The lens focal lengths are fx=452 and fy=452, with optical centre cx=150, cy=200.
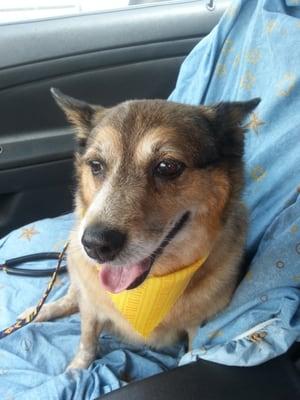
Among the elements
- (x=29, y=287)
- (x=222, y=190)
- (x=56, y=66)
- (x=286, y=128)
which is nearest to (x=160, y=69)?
(x=56, y=66)

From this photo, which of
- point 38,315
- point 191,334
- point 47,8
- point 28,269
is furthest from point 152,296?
point 47,8

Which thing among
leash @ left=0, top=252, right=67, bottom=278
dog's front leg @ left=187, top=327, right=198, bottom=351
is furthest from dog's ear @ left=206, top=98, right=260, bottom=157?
leash @ left=0, top=252, right=67, bottom=278

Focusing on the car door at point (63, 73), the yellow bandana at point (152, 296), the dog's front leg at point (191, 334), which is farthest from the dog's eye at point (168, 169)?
the car door at point (63, 73)

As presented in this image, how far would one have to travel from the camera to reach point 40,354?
1671mm

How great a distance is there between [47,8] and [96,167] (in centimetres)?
Result: 129

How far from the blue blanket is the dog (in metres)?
0.09

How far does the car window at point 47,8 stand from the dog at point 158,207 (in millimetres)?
888

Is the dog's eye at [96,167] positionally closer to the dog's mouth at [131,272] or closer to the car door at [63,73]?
the dog's mouth at [131,272]

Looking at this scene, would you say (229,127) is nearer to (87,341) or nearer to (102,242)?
(102,242)

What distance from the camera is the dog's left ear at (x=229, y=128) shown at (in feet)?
4.74

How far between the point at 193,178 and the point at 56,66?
1103mm

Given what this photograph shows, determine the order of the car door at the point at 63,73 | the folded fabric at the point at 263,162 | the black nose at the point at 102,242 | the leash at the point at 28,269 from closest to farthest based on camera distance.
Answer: the black nose at the point at 102,242, the folded fabric at the point at 263,162, the leash at the point at 28,269, the car door at the point at 63,73

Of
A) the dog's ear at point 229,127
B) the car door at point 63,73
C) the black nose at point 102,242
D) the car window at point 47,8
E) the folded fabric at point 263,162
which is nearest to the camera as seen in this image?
the black nose at point 102,242

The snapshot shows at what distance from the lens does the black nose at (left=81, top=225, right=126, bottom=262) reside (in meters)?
1.20
